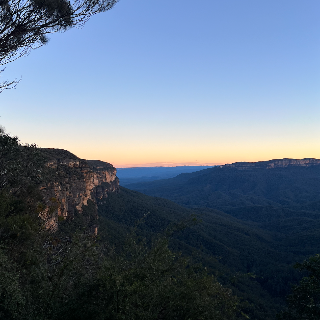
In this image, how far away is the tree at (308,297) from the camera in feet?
38.2

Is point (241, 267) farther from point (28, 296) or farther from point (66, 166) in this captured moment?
point (28, 296)

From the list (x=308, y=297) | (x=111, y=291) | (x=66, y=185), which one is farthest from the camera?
(x=66, y=185)

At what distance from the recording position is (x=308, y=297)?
12.6 meters

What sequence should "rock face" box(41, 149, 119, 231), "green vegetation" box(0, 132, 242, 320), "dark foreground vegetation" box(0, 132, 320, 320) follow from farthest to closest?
"rock face" box(41, 149, 119, 231), "dark foreground vegetation" box(0, 132, 320, 320), "green vegetation" box(0, 132, 242, 320)

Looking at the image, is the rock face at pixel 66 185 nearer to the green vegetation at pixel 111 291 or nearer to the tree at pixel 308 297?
the green vegetation at pixel 111 291

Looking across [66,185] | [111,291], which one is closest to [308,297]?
[111,291]

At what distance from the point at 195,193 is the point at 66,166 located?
16831 cm

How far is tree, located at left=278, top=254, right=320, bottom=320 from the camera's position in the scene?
38.2 feet

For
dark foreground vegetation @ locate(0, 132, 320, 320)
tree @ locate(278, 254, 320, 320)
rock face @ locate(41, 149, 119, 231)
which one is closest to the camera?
dark foreground vegetation @ locate(0, 132, 320, 320)

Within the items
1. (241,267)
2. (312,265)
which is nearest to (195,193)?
(241,267)

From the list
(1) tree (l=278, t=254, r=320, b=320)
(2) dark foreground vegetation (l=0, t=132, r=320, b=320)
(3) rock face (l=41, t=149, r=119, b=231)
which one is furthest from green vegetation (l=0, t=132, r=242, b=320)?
(3) rock face (l=41, t=149, r=119, b=231)

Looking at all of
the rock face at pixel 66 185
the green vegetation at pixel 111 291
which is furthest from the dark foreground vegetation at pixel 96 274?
the rock face at pixel 66 185

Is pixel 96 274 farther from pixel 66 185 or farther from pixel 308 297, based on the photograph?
pixel 66 185

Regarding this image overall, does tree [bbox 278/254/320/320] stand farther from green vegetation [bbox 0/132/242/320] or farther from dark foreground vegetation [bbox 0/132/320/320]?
green vegetation [bbox 0/132/242/320]
